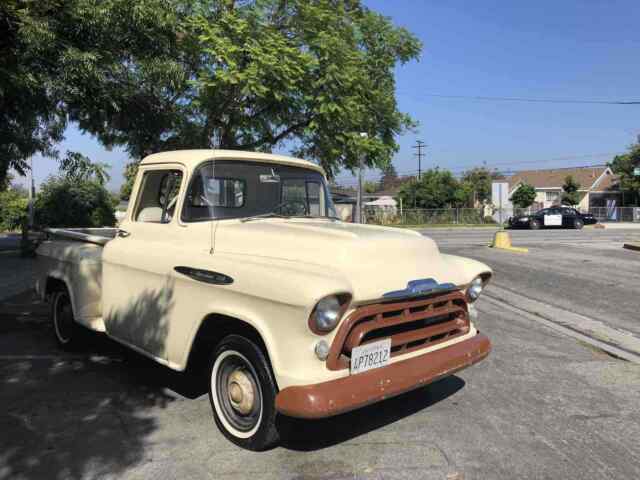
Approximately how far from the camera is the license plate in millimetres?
3104

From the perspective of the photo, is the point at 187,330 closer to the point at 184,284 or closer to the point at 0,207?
the point at 184,284

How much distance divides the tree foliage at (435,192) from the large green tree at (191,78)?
106 feet

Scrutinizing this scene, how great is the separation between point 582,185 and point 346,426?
221 feet

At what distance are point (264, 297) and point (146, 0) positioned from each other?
7.86m

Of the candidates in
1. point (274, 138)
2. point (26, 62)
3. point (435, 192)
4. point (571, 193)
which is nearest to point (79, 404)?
point (26, 62)

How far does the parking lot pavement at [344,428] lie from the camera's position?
126 inches

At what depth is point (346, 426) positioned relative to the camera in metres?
3.80

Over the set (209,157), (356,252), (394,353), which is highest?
(209,157)

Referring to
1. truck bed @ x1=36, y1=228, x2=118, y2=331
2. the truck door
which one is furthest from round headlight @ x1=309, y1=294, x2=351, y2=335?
truck bed @ x1=36, y1=228, x2=118, y2=331

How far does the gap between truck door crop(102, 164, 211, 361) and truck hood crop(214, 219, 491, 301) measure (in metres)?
0.37

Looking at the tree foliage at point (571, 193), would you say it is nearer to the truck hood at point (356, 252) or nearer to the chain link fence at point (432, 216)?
the chain link fence at point (432, 216)

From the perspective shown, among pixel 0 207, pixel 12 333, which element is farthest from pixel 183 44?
pixel 0 207

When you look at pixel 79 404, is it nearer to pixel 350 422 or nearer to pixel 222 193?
pixel 222 193

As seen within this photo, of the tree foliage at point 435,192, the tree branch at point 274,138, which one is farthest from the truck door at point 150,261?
the tree foliage at point 435,192
